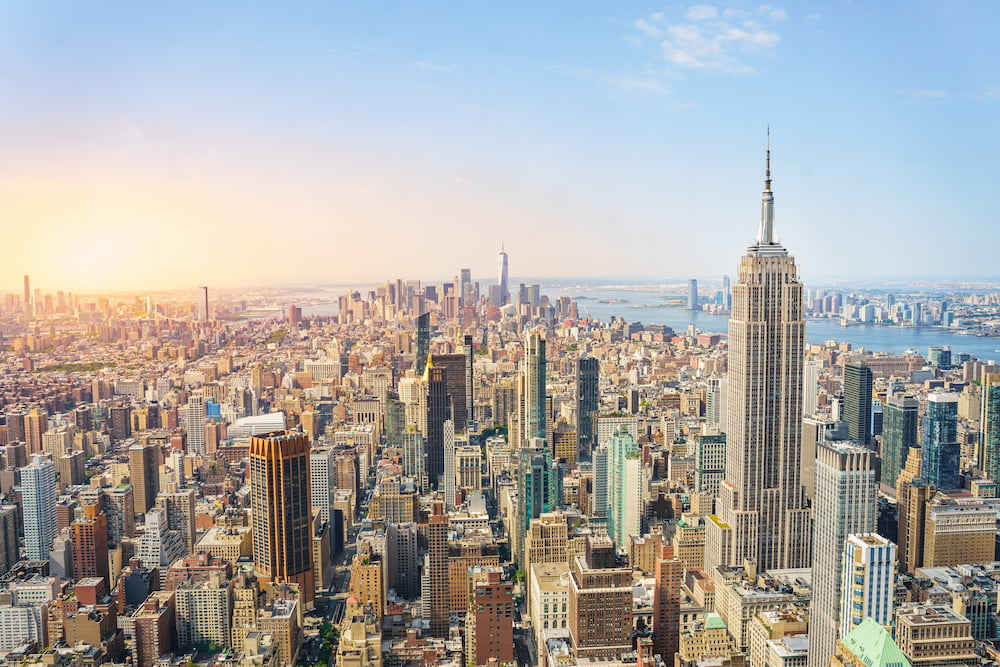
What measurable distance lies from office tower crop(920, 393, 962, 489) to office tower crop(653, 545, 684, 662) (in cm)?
323

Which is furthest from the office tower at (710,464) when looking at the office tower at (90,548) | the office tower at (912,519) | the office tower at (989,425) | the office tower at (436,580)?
the office tower at (90,548)

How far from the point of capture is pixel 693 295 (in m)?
9.52

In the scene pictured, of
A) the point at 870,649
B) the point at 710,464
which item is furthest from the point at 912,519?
the point at 870,649

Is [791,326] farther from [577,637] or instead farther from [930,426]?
[577,637]

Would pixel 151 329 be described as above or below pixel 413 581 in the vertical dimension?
above

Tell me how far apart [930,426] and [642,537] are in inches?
133

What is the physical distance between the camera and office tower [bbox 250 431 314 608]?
680cm

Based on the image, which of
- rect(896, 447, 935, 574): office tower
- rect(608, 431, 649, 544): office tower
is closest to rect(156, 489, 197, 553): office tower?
rect(608, 431, 649, 544): office tower

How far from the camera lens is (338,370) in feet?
38.9

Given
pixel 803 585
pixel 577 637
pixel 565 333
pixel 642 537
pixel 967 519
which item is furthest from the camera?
pixel 565 333

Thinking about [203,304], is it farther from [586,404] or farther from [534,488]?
[586,404]

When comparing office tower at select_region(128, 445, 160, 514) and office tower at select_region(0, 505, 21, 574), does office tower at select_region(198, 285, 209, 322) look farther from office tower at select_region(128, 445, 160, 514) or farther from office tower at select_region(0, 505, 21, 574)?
office tower at select_region(0, 505, 21, 574)

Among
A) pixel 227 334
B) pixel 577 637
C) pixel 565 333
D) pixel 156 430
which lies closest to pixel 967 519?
pixel 577 637

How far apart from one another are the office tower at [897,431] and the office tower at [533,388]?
12.8ft
